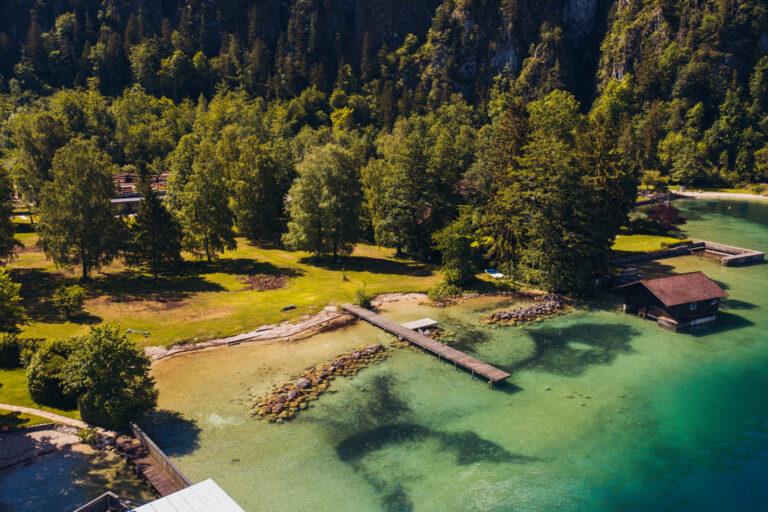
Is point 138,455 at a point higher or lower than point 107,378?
lower

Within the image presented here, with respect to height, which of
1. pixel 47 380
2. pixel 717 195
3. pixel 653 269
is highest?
pixel 717 195

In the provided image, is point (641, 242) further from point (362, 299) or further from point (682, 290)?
point (362, 299)

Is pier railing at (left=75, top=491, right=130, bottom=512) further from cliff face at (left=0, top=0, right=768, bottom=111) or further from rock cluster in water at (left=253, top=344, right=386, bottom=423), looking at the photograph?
cliff face at (left=0, top=0, right=768, bottom=111)

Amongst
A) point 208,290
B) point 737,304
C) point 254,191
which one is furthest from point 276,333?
point 737,304

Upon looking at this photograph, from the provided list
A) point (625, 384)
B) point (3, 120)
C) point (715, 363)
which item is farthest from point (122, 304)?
point (3, 120)

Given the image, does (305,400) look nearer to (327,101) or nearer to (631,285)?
(631,285)

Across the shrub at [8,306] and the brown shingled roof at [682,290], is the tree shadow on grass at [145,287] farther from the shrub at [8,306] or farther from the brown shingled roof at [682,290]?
the brown shingled roof at [682,290]

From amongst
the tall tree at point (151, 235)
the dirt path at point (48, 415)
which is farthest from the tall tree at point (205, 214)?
the dirt path at point (48, 415)
